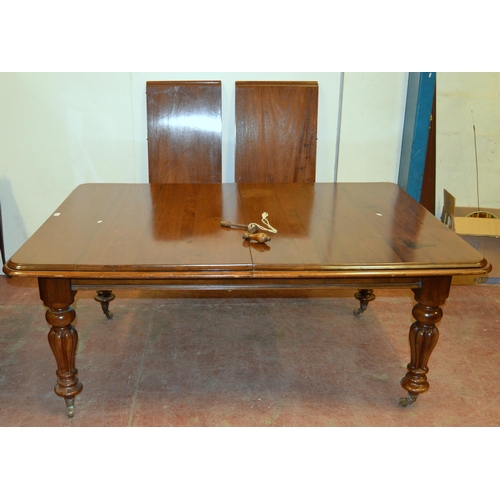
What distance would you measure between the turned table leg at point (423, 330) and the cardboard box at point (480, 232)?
3.87 feet

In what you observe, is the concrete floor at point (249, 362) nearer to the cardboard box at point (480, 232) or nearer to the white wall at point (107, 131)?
the cardboard box at point (480, 232)

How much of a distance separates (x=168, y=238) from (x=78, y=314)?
1109 millimetres

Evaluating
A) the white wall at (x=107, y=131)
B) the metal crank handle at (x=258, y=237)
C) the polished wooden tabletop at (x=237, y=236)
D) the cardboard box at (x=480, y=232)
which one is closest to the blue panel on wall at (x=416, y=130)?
the white wall at (x=107, y=131)

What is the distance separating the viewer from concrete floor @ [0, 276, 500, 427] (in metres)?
2.22

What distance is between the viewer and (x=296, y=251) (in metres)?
1.97

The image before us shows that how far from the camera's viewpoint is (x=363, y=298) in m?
2.90

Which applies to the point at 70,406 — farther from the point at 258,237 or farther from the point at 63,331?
the point at 258,237

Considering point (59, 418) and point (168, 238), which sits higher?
point (168, 238)

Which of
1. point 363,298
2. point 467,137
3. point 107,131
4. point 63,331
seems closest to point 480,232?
point 467,137

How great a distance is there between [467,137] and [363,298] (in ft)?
4.11

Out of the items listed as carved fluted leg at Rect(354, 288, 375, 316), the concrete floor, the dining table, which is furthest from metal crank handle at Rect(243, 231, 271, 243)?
carved fluted leg at Rect(354, 288, 375, 316)

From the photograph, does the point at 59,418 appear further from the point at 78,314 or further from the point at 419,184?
the point at 419,184

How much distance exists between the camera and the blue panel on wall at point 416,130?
3.01 m
